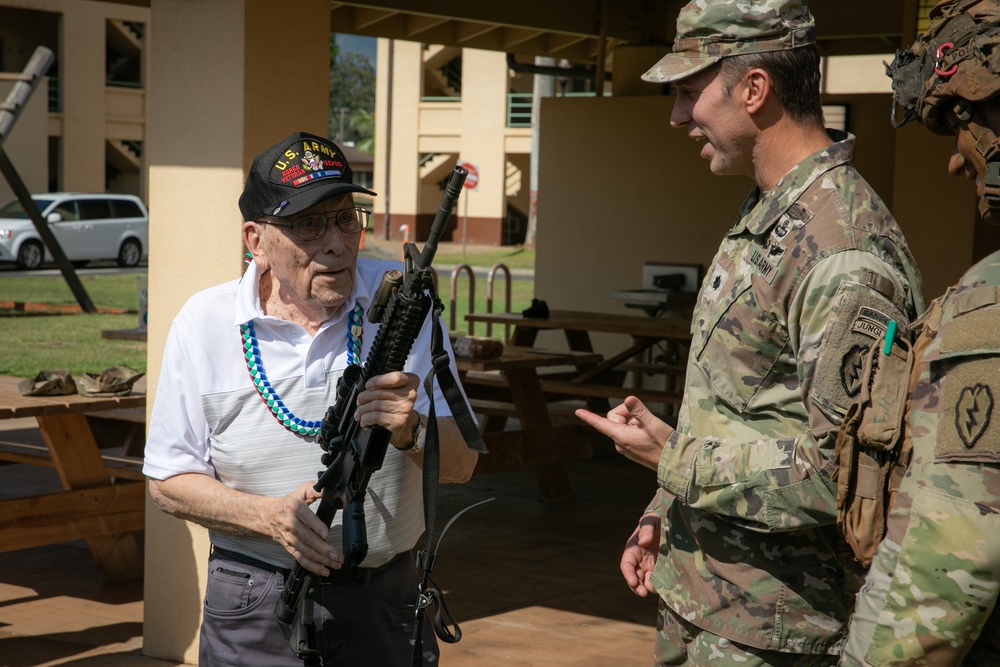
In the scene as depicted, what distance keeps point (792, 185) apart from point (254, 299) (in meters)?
1.26

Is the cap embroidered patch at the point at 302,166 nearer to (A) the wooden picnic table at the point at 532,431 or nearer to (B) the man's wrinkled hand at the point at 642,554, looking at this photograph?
(B) the man's wrinkled hand at the point at 642,554

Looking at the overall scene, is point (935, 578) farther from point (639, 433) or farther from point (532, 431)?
point (532, 431)

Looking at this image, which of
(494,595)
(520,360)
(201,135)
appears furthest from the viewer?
(520,360)

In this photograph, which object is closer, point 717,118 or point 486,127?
point 717,118

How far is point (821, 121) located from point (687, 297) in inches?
319

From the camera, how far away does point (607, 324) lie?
29.6ft

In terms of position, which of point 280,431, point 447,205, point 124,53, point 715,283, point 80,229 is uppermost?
point 124,53

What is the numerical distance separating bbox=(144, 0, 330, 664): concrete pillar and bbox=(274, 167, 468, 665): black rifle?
218cm

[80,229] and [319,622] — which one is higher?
[319,622]

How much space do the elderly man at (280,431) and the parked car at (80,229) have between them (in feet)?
84.8

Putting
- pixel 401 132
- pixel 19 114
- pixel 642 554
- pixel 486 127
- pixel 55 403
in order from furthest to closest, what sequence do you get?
pixel 401 132 < pixel 486 127 < pixel 19 114 < pixel 55 403 < pixel 642 554

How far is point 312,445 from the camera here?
2.77 meters

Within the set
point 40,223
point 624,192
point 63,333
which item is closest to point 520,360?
point 624,192

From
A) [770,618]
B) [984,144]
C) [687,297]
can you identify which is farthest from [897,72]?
[687,297]
